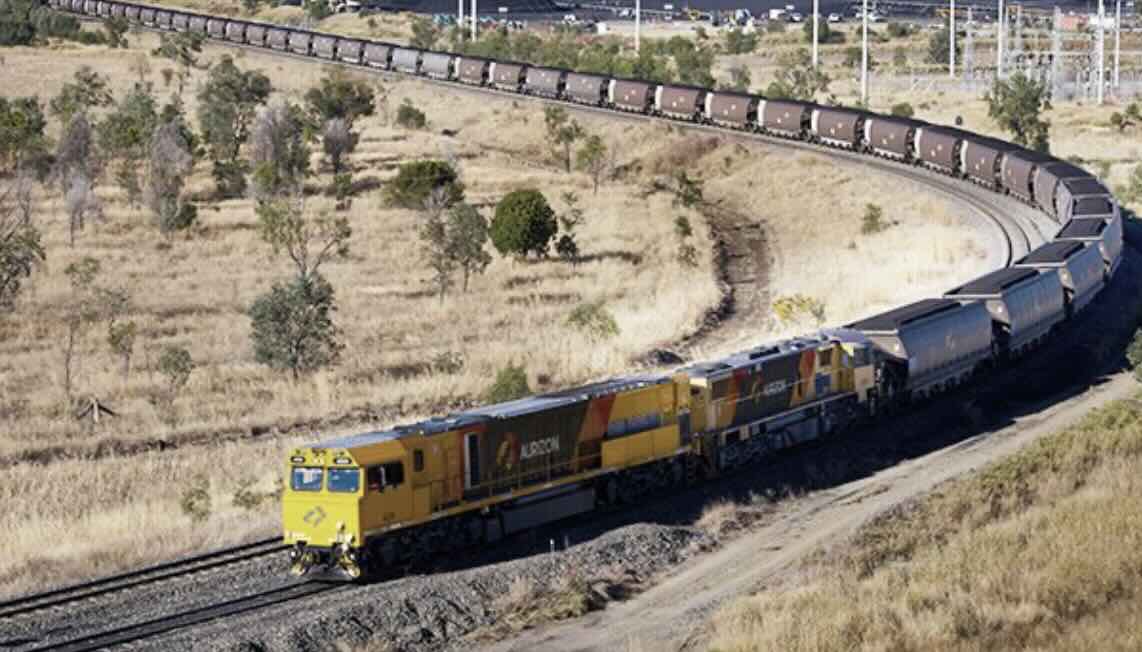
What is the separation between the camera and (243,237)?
7144 cm

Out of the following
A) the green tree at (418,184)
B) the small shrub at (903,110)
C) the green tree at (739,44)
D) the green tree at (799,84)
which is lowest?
the green tree at (418,184)

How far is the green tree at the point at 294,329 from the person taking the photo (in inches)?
1903

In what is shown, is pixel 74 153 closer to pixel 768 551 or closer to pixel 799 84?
pixel 799 84

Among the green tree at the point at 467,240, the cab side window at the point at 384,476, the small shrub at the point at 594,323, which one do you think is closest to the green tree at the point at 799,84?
the green tree at the point at 467,240

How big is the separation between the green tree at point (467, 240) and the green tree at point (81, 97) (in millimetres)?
39059

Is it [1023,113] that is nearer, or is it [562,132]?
[562,132]

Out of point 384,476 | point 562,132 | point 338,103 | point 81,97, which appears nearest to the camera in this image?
point 384,476

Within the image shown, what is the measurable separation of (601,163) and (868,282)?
104 ft

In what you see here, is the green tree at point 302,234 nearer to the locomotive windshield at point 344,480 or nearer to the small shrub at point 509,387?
the small shrub at point 509,387

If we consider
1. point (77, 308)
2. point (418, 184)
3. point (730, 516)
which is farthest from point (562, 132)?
point (730, 516)

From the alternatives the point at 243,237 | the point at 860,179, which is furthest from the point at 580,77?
the point at 243,237

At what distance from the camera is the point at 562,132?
93562 millimetres

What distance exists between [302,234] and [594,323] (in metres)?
18.6

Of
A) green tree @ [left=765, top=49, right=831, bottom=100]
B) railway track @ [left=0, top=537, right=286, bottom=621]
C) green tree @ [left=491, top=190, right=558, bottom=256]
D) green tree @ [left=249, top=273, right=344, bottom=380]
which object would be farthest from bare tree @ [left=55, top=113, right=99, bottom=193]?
railway track @ [left=0, top=537, right=286, bottom=621]
